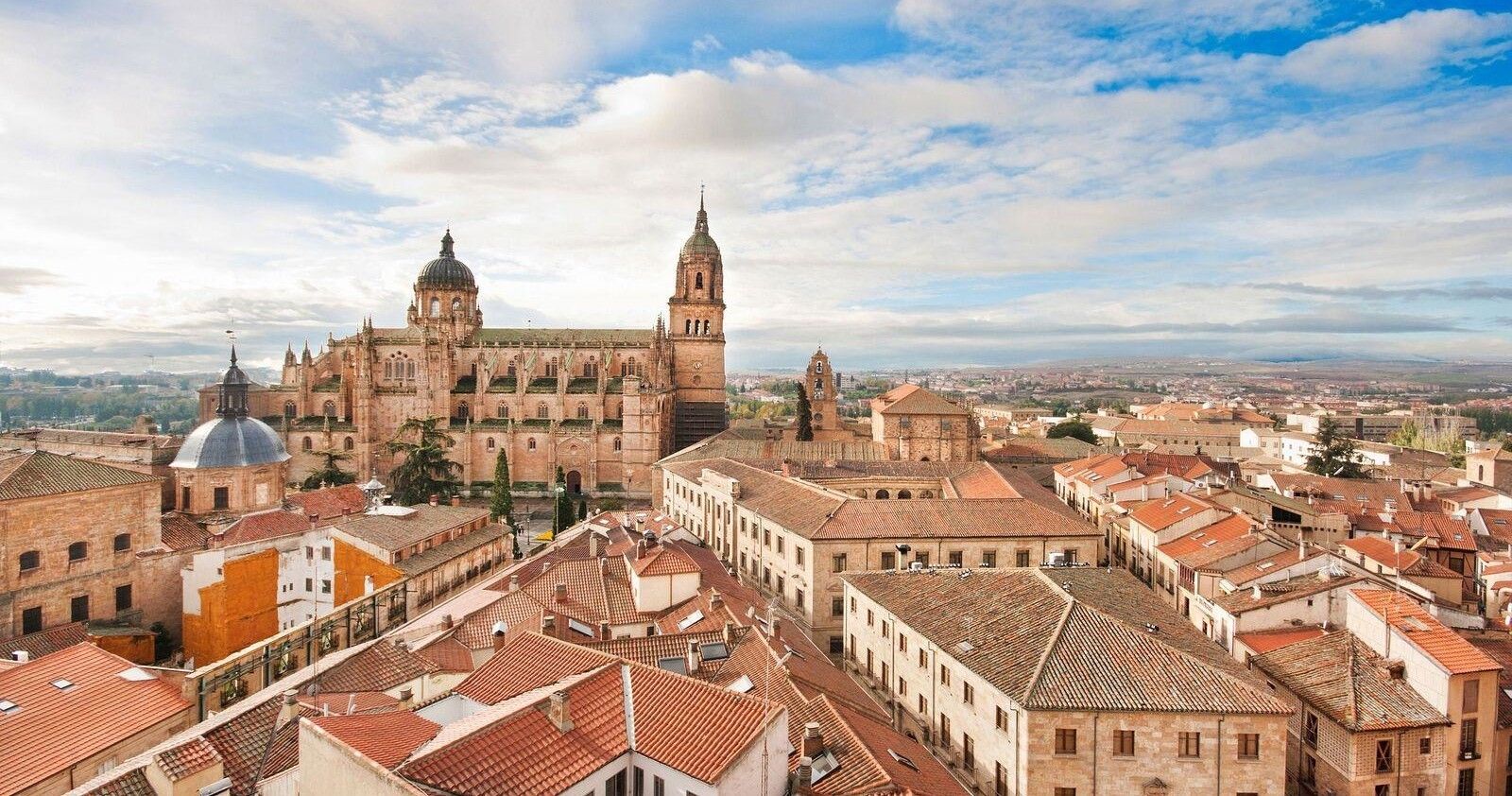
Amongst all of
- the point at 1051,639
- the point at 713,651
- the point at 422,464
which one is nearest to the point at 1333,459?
the point at 1051,639

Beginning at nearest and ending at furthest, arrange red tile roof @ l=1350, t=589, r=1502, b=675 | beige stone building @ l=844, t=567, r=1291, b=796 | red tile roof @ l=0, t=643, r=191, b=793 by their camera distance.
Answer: red tile roof @ l=0, t=643, r=191, b=793 < beige stone building @ l=844, t=567, r=1291, b=796 < red tile roof @ l=1350, t=589, r=1502, b=675

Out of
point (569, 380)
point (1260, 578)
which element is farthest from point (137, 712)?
point (569, 380)

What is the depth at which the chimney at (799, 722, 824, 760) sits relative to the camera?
1592cm

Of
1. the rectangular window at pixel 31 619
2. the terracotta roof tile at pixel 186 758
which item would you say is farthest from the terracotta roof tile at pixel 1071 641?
the rectangular window at pixel 31 619

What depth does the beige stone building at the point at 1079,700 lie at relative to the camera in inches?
666

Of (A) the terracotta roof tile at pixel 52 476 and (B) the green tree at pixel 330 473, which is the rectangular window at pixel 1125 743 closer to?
(A) the terracotta roof tile at pixel 52 476

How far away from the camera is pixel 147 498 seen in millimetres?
30500

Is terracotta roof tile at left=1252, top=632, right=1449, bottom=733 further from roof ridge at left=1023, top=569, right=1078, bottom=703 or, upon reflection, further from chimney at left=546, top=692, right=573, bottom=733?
chimney at left=546, top=692, right=573, bottom=733

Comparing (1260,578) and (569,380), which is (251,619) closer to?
(1260,578)

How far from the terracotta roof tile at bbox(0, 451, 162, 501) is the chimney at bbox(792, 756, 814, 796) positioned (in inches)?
1044

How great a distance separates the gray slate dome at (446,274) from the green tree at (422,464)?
13635 mm

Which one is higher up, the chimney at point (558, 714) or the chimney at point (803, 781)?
the chimney at point (558, 714)

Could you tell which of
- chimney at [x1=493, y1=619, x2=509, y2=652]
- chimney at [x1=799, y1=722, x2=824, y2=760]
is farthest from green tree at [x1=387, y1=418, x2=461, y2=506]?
chimney at [x1=799, y1=722, x2=824, y2=760]

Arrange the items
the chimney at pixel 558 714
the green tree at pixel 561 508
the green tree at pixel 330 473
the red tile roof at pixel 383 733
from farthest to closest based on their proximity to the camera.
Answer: the green tree at pixel 330 473 → the green tree at pixel 561 508 → the chimney at pixel 558 714 → the red tile roof at pixel 383 733
